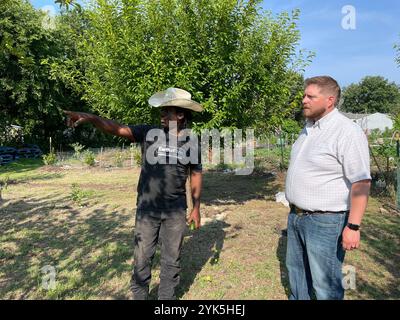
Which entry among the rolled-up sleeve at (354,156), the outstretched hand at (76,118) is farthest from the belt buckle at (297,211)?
the outstretched hand at (76,118)

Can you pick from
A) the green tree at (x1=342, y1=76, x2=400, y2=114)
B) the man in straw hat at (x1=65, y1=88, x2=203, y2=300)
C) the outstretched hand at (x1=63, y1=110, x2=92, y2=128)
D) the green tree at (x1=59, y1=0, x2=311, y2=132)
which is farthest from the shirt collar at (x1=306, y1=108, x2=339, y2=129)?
the green tree at (x1=342, y1=76, x2=400, y2=114)

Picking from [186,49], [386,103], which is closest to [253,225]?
[186,49]

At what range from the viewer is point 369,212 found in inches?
298

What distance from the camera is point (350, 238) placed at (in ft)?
8.90

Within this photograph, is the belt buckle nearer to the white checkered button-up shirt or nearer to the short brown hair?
the white checkered button-up shirt

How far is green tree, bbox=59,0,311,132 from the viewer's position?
20.1 feet

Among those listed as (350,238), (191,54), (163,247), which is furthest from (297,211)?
(191,54)

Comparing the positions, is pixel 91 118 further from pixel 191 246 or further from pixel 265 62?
pixel 265 62

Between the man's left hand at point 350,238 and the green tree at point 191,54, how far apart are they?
3.81m

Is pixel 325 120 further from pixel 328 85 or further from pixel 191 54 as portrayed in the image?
pixel 191 54

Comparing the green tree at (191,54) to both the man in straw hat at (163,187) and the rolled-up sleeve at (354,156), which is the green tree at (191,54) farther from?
the rolled-up sleeve at (354,156)

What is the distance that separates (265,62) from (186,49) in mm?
1468

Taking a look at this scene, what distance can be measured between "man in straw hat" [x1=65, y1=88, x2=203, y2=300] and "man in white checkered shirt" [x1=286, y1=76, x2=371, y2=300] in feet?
3.69

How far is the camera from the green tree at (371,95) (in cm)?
7531
